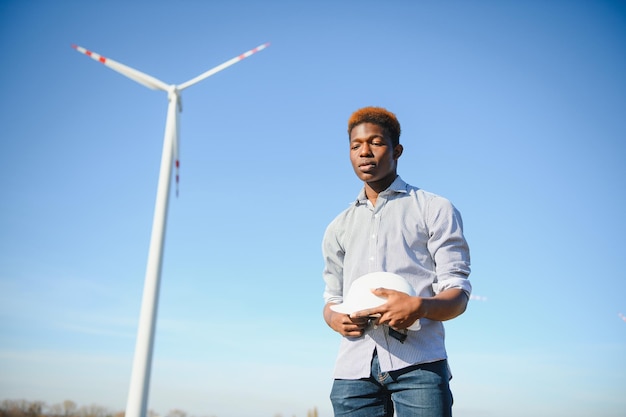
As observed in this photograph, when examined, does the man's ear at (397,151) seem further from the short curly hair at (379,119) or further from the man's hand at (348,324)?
the man's hand at (348,324)

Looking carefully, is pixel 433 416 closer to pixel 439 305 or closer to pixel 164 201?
pixel 439 305

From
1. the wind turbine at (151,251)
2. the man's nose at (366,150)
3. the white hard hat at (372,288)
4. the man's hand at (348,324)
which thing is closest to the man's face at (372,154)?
the man's nose at (366,150)

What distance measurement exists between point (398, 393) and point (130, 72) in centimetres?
2154

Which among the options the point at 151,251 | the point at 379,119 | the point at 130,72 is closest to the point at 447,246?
the point at 379,119

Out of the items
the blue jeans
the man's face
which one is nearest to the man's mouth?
the man's face

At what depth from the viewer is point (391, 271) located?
4555mm

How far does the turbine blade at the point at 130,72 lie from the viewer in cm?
2233

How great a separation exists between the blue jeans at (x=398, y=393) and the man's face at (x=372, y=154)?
1.67 meters

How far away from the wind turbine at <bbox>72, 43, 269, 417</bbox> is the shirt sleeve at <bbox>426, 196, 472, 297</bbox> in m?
15.8

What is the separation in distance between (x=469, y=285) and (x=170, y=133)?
734 inches

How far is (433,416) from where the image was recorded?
397 centimetres

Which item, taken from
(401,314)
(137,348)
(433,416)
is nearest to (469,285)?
(401,314)

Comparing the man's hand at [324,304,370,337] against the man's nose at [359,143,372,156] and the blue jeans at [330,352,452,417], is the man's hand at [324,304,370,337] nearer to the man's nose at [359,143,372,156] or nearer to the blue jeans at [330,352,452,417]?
the blue jeans at [330,352,452,417]

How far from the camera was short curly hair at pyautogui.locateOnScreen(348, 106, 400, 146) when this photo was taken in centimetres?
506
